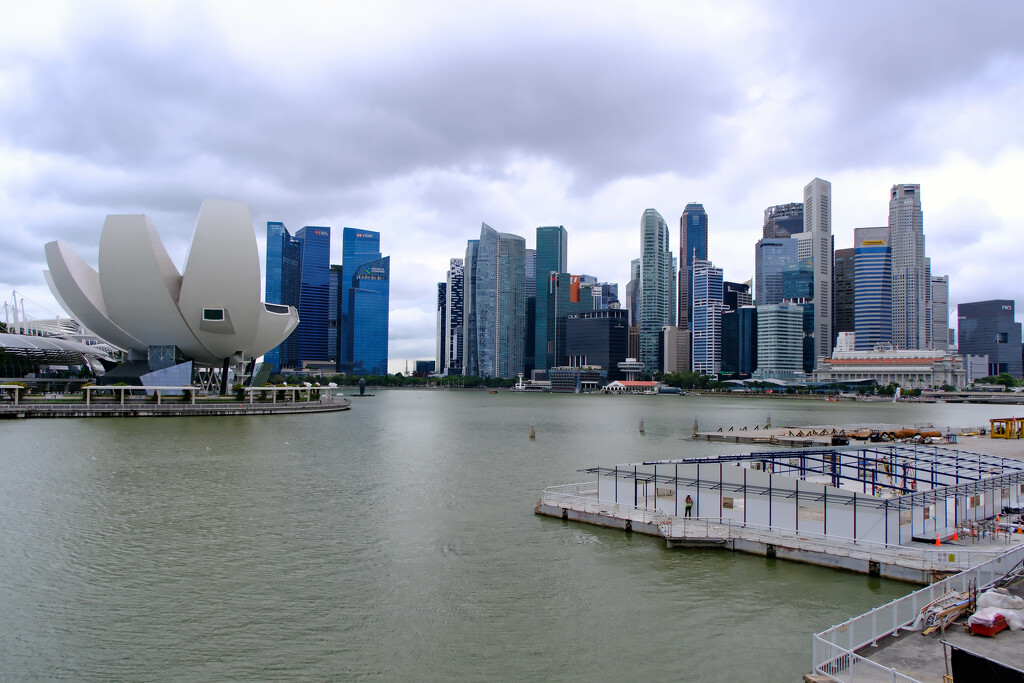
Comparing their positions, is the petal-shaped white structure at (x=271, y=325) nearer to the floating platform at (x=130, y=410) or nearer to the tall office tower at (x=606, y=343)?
the floating platform at (x=130, y=410)

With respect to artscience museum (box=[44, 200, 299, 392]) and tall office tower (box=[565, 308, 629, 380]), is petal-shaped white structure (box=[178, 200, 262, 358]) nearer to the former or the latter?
artscience museum (box=[44, 200, 299, 392])

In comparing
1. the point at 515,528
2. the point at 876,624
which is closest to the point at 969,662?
the point at 876,624

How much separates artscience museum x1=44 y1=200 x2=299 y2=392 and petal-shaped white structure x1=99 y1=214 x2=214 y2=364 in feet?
0.25

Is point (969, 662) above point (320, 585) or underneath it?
above

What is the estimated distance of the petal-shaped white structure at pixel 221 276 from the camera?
54000 mm

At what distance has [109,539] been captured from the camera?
16859mm

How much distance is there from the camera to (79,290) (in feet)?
186

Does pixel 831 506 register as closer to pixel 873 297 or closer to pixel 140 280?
pixel 140 280

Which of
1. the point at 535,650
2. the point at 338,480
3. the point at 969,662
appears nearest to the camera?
the point at 969,662

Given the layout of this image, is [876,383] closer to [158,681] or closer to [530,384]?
[530,384]

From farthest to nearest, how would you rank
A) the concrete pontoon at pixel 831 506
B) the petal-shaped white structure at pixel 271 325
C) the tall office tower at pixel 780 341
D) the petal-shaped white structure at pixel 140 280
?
the tall office tower at pixel 780 341
the petal-shaped white structure at pixel 271 325
the petal-shaped white structure at pixel 140 280
the concrete pontoon at pixel 831 506

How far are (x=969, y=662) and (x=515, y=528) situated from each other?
12816 millimetres

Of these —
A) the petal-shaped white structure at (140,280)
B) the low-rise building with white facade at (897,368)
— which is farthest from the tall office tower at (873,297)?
the petal-shaped white structure at (140,280)

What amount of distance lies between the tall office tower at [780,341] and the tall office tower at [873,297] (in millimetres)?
18792
